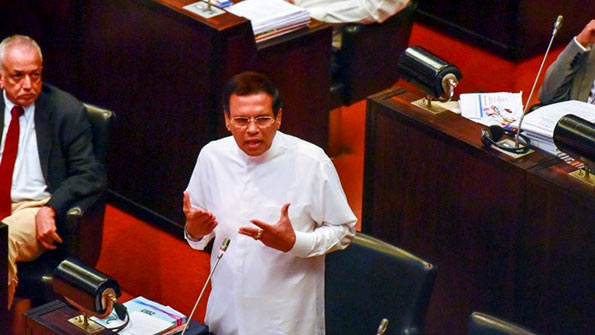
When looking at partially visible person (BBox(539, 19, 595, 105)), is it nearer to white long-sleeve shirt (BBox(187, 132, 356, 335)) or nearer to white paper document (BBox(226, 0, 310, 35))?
white paper document (BBox(226, 0, 310, 35))

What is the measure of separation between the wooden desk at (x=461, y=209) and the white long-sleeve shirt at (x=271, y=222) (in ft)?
2.49

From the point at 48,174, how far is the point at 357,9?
195cm

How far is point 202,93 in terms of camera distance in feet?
18.6

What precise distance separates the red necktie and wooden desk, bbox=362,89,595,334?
140cm

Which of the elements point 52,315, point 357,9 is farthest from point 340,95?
point 52,315

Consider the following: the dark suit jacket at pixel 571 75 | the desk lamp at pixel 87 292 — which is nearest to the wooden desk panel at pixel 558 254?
the dark suit jacket at pixel 571 75

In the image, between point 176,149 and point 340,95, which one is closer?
point 176,149

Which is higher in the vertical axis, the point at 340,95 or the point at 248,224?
the point at 248,224

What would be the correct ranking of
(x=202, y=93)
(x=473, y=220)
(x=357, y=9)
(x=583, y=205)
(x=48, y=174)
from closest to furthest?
(x=583, y=205) → (x=473, y=220) → (x=48, y=174) → (x=202, y=93) → (x=357, y=9)

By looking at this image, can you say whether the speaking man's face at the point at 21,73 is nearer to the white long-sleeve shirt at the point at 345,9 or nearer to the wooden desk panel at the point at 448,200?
the wooden desk panel at the point at 448,200

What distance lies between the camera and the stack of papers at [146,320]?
4090 mm

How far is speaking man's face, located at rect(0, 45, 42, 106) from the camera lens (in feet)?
17.2

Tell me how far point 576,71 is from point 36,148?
7.18 feet

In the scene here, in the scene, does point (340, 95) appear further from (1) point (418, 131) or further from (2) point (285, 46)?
(1) point (418, 131)
